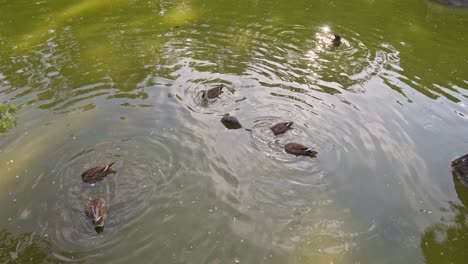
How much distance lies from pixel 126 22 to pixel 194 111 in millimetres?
8246

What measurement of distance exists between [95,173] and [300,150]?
4694mm

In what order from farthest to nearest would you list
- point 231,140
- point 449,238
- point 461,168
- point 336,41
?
point 336,41
point 231,140
point 461,168
point 449,238

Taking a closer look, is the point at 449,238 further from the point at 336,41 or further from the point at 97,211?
the point at 336,41


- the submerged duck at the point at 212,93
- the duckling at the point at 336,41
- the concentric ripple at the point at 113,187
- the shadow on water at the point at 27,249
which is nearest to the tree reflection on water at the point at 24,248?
the shadow on water at the point at 27,249

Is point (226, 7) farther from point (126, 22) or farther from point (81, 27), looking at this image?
point (81, 27)

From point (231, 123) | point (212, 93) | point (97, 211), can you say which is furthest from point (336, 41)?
point (97, 211)

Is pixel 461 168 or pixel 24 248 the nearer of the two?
pixel 24 248

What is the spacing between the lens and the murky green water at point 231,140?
7.75 metres

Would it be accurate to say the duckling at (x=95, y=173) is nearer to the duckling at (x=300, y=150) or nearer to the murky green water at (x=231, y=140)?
the murky green water at (x=231, y=140)

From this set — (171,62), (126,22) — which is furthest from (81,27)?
(171,62)

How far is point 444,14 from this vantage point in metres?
20.1

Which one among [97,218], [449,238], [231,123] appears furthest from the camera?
[231,123]

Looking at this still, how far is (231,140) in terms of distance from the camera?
10312 millimetres

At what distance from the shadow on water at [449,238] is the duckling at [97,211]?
6232mm
